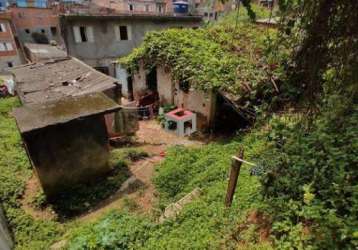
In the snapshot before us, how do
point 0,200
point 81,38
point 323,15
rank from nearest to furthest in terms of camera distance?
point 323,15 → point 0,200 → point 81,38

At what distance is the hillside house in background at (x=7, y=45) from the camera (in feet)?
77.5

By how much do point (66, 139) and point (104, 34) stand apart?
1307 centimetres

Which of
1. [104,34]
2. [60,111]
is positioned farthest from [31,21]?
[60,111]

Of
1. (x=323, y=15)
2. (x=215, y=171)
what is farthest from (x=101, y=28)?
(x=323, y=15)

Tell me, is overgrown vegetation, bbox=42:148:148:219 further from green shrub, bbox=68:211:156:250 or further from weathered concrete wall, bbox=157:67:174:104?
weathered concrete wall, bbox=157:67:174:104

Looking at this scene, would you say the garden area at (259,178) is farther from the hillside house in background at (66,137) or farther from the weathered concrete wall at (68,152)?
the hillside house in background at (66,137)

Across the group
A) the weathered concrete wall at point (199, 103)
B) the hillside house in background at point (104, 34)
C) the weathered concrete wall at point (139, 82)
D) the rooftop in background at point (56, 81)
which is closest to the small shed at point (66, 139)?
the rooftop in background at point (56, 81)

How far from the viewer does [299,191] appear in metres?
3.37

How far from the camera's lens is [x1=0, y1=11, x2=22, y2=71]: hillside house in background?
23625mm

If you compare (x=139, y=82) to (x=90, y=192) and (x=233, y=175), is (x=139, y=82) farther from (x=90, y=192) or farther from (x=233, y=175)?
(x=233, y=175)

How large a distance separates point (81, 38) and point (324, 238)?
1819 centimetres

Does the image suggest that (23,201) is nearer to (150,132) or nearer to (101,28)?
(150,132)

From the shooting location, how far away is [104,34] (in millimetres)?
17422

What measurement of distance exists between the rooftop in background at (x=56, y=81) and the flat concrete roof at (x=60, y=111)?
2.25m
